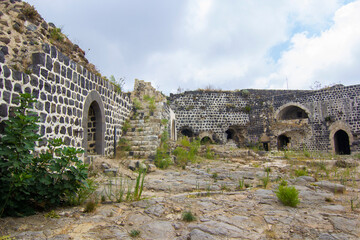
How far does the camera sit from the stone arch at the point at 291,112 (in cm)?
2118

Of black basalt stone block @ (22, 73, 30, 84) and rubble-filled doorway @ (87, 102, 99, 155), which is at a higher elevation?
black basalt stone block @ (22, 73, 30, 84)

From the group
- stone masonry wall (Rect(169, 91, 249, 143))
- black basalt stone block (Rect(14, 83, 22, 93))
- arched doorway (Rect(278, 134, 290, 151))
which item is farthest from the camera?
stone masonry wall (Rect(169, 91, 249, 143))

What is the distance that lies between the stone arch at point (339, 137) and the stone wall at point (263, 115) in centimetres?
7

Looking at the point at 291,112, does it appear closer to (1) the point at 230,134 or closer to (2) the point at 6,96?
(1) the point at 230,134

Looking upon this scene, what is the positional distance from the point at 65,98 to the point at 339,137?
2148 cm

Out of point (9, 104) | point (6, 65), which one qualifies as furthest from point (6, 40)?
point (9, 104)

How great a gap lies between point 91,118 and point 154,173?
283 centimetres

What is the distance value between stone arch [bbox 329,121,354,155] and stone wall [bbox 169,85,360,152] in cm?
7

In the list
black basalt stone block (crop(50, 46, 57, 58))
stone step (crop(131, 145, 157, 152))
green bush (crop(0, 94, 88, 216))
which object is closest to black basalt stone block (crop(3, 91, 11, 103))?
green bush (crop(0, 94, 88, 216))

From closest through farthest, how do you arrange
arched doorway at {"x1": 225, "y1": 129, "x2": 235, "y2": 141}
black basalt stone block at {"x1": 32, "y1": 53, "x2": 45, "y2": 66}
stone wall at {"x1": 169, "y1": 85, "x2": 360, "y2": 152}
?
black basalt stone block at {"x1": 32, "y1": 53, "x2": 45, "y2": 66}, stone wall at {"x1": 169, "y1": 85, "x2": 360, "y2": 152}, arched doorway at {"x1": 225, "y1": 129, "x2": 235, "y2": 141}

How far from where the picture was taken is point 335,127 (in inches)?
733

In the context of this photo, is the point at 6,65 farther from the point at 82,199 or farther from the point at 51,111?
the point at 82,199

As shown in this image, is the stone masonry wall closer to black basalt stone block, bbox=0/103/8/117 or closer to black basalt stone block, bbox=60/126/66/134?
black basalt stone block, bbox=60/126/66/134

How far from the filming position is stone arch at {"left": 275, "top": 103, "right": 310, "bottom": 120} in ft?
69.5
